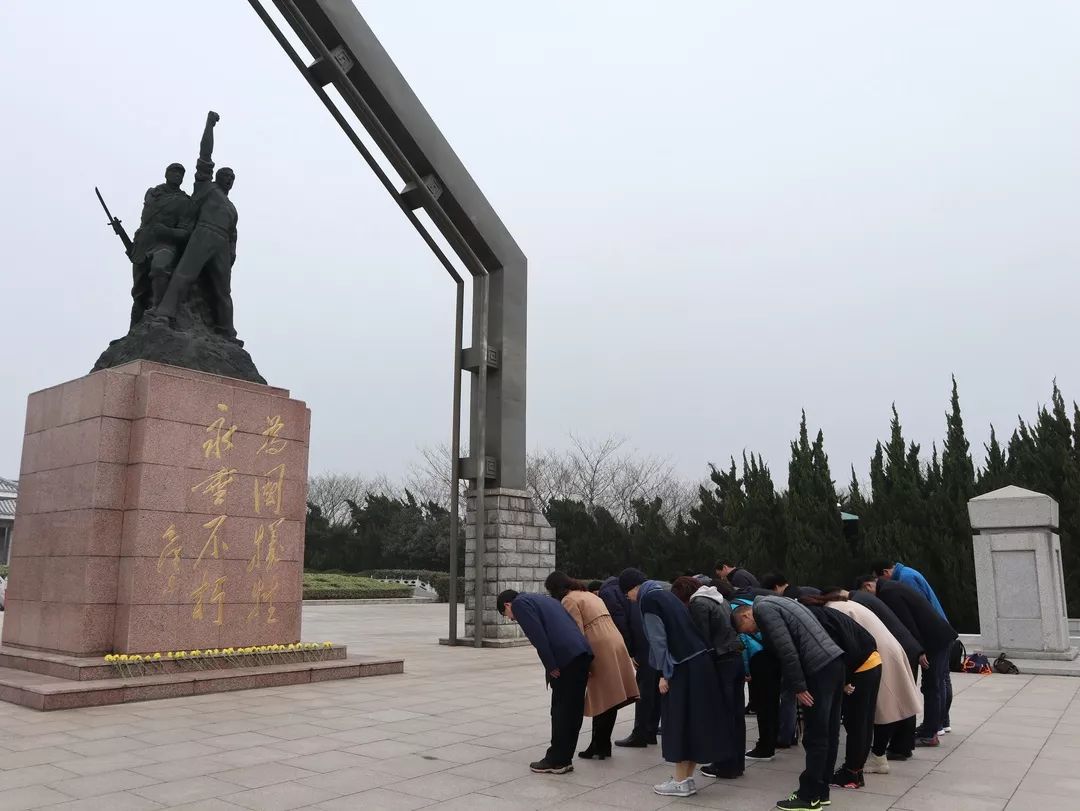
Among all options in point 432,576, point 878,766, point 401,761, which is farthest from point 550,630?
point 432,576

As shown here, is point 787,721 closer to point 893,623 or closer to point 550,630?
point 893,623

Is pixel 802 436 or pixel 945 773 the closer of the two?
pixel 945 773

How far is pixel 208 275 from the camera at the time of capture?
10398mm

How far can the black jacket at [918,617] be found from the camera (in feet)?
20.2

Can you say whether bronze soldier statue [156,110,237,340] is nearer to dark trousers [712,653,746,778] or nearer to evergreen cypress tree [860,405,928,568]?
dark trousers [712,653,746,778]

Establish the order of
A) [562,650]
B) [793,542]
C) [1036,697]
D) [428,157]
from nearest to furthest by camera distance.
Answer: [562,650] < [1036,697] < [428,157] < [793,542]

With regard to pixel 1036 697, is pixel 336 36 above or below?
above

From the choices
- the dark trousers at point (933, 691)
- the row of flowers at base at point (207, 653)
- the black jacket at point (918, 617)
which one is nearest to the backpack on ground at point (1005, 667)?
the dark trousers at point (933, 691)

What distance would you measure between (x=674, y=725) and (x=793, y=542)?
14950 millimetres

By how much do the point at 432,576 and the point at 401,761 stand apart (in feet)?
91.5

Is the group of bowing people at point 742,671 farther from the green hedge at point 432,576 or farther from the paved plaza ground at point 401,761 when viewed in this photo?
the green hedge at point 432,576

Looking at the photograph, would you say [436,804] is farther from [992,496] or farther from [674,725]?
[992,496]

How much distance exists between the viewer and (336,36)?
12.6 meters

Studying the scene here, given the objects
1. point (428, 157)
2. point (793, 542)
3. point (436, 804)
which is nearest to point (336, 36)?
point (428, 157)
